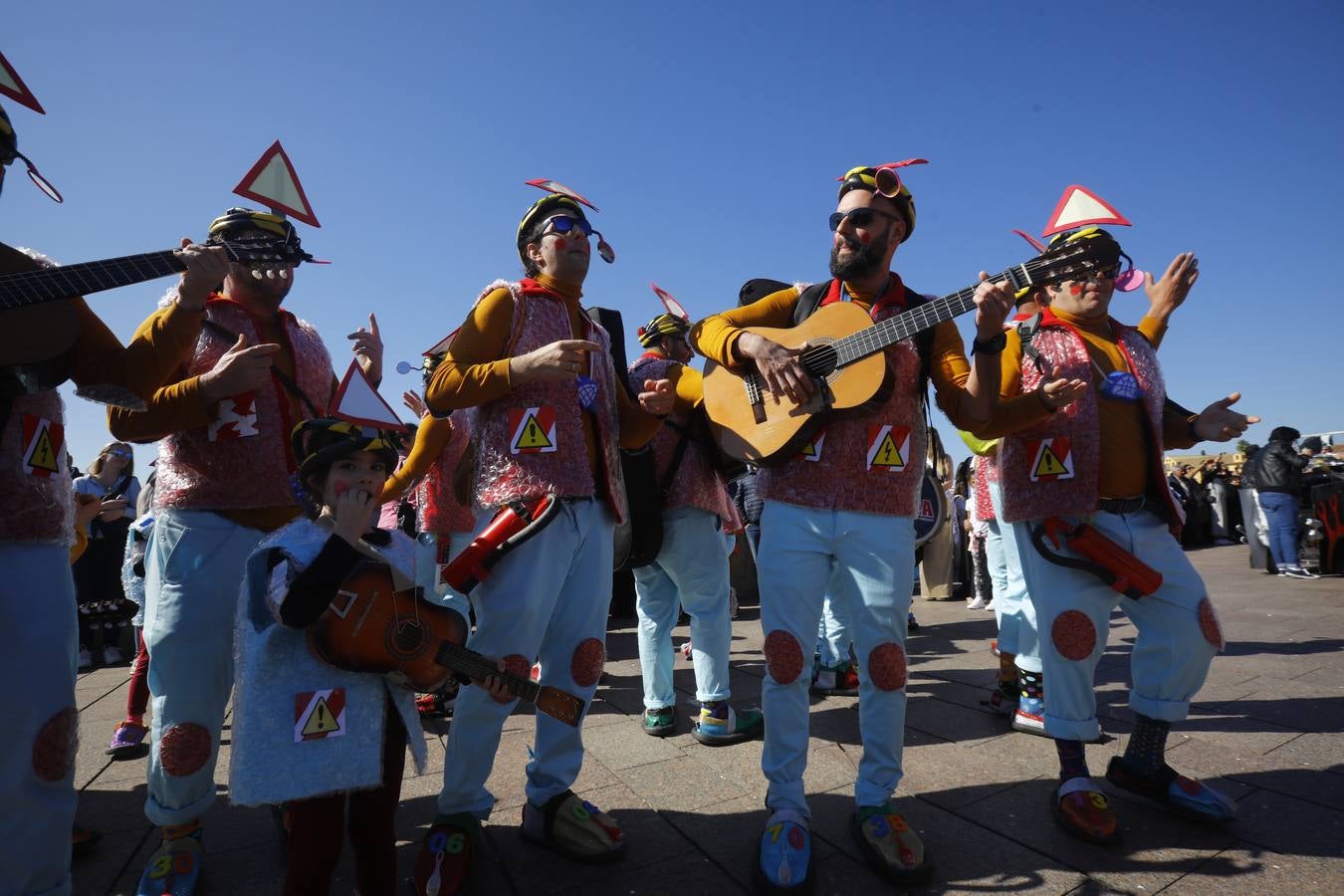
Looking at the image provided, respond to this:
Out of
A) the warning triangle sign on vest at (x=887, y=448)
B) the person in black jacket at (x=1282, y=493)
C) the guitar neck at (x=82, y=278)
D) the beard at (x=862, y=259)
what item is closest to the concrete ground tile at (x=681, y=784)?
the warning triangle sign on vest at (x=887, y=448)

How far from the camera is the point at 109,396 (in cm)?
215

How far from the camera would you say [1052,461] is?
2.83m

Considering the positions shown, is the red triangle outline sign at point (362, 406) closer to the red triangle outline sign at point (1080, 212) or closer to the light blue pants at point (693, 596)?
the light blue pants at point (693, 596)

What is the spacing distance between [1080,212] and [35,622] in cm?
406

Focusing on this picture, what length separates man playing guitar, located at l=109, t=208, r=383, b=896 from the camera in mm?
2291

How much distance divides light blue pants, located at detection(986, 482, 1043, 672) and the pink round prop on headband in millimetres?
1058

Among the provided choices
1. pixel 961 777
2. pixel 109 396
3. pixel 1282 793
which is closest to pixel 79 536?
pixel 109 396

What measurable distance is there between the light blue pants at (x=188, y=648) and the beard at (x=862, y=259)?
2.38 m

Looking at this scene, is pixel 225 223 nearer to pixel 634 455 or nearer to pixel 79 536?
pixel 79 536

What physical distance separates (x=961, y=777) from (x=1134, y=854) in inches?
31.0

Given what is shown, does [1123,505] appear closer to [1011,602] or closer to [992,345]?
[992,345]

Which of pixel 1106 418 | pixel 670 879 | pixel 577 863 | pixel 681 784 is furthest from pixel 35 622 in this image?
pixel 1106 418

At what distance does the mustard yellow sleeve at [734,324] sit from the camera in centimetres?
280

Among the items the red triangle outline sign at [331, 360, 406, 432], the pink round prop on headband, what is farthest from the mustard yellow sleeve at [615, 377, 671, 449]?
the pink round prop on headband
